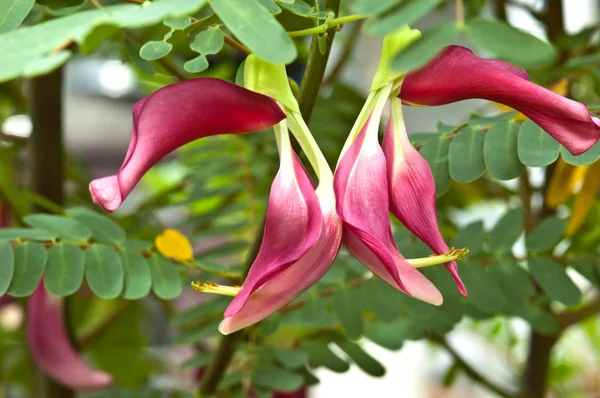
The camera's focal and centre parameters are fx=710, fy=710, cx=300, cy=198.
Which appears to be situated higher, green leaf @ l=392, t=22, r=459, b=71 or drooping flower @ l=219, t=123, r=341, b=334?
green leaf @ l=392, t=22, r=459, b=71

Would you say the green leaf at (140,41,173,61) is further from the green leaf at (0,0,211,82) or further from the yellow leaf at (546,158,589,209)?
the yellow leaf at (546,158,589,209)

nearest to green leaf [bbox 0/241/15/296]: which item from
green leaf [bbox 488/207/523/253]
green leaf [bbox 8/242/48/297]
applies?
green leaf [bbox 8/242/48/297]

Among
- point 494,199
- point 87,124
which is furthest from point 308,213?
point 87,124

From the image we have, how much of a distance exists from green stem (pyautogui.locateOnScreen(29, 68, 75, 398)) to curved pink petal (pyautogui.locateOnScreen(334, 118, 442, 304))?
0.34 metres

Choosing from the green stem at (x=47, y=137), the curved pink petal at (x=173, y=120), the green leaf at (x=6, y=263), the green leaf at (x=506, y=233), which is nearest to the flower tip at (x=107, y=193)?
the curved pink petal at (x=173, y=120)

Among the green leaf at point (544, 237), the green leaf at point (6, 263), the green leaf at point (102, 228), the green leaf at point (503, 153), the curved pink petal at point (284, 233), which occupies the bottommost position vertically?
the green leaf at point (544, 237)

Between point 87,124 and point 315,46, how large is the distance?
50.0 inches

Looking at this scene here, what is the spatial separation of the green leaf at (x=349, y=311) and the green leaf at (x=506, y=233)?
0.23 ft

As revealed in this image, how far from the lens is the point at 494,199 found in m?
0.59

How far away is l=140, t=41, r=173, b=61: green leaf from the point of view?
20 centimetres

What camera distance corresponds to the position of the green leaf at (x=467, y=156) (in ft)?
0.87

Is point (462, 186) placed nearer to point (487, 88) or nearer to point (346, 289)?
point (346, 289)

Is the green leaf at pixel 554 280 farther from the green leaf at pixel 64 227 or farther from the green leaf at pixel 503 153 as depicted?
the green leaf at pixel 64 227

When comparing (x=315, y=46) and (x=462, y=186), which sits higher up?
(x=315, y=46)
